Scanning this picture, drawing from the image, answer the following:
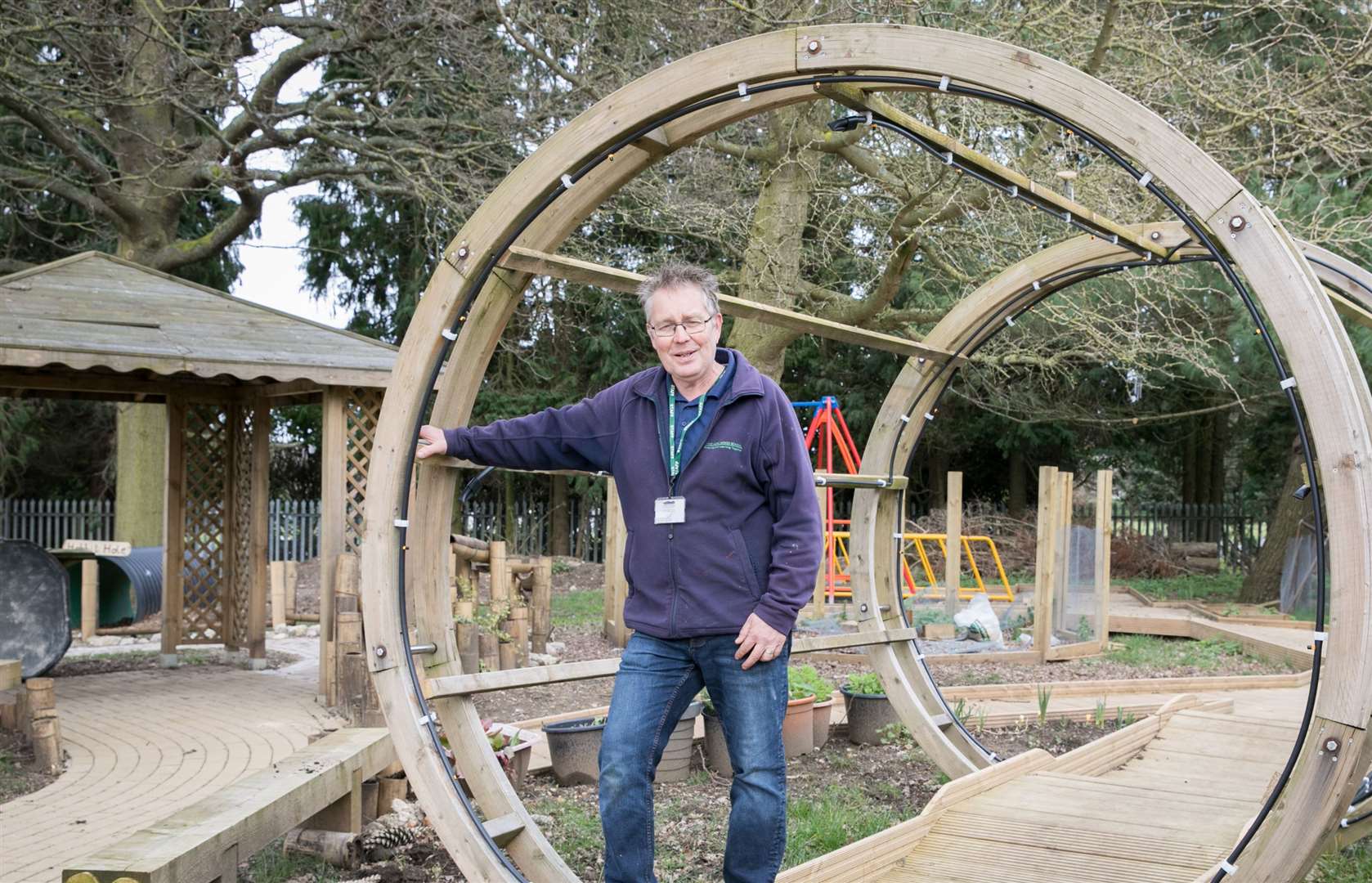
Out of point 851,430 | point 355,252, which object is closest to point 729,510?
point 851,430

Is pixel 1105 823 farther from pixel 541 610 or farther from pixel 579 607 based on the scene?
pixel 579 607

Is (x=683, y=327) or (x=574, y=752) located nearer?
(x=683, y=327)

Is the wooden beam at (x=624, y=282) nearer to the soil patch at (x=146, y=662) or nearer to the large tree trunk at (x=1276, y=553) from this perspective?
the soil patch at (x=146, y=662)

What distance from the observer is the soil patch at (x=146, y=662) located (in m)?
9.42

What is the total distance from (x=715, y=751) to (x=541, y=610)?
4074 mm

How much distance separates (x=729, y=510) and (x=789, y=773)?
3.18 meters

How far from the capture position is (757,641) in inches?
117

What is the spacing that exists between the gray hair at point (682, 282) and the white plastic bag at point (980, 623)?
25.9ft

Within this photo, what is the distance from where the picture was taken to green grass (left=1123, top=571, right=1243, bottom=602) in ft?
52.5

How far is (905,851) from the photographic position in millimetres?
4066

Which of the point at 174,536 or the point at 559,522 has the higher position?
the point at 174,536

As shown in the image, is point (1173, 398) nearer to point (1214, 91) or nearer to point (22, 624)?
point (1214, 91)

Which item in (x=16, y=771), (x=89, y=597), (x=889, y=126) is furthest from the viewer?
(x=89, y=597)

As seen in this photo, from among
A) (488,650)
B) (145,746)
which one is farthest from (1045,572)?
(145,746)
